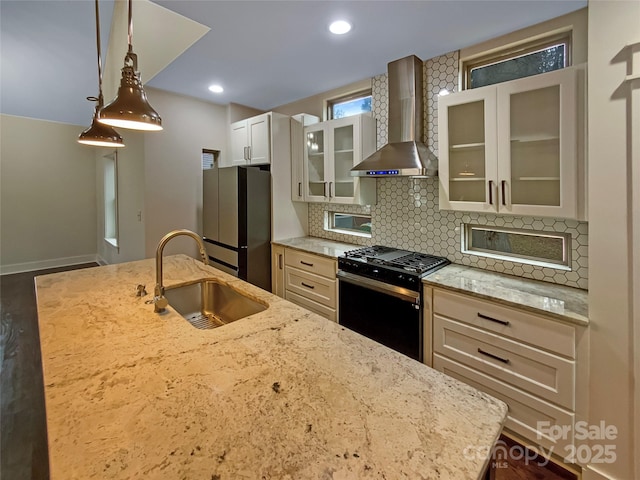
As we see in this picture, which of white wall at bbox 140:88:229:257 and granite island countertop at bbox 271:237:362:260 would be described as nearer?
granite island countertop at bbox 271:237:362:260

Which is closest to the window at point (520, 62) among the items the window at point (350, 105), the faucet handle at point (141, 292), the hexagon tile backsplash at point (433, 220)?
the hexagon tile backsplash at point (433, 220)

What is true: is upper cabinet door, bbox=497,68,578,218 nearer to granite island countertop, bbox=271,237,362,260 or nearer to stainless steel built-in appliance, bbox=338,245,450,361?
stainless steel built-in appliance, bbox=338,245,450,361

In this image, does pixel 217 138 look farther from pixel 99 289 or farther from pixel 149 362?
pixel 149 362

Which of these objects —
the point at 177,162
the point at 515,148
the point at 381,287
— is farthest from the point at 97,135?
the point at 515,148

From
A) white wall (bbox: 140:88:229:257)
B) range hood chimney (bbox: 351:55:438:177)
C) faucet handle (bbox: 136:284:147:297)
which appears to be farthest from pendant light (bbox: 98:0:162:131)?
white wall (bbox: 140:88:229:257)

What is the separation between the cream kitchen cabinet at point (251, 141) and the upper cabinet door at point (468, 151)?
193cm

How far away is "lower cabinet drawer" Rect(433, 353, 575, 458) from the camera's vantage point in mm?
1652

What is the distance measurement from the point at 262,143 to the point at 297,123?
470 millimetres

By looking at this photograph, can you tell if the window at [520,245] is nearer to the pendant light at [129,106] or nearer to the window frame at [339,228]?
the window frame at [339,228]

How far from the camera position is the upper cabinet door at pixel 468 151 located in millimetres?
2078

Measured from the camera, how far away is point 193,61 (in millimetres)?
2752

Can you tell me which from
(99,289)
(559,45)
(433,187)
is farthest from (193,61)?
(559,45)

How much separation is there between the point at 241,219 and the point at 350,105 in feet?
5.72

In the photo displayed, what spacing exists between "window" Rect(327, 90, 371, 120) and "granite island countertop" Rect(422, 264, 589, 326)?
1.94 m
